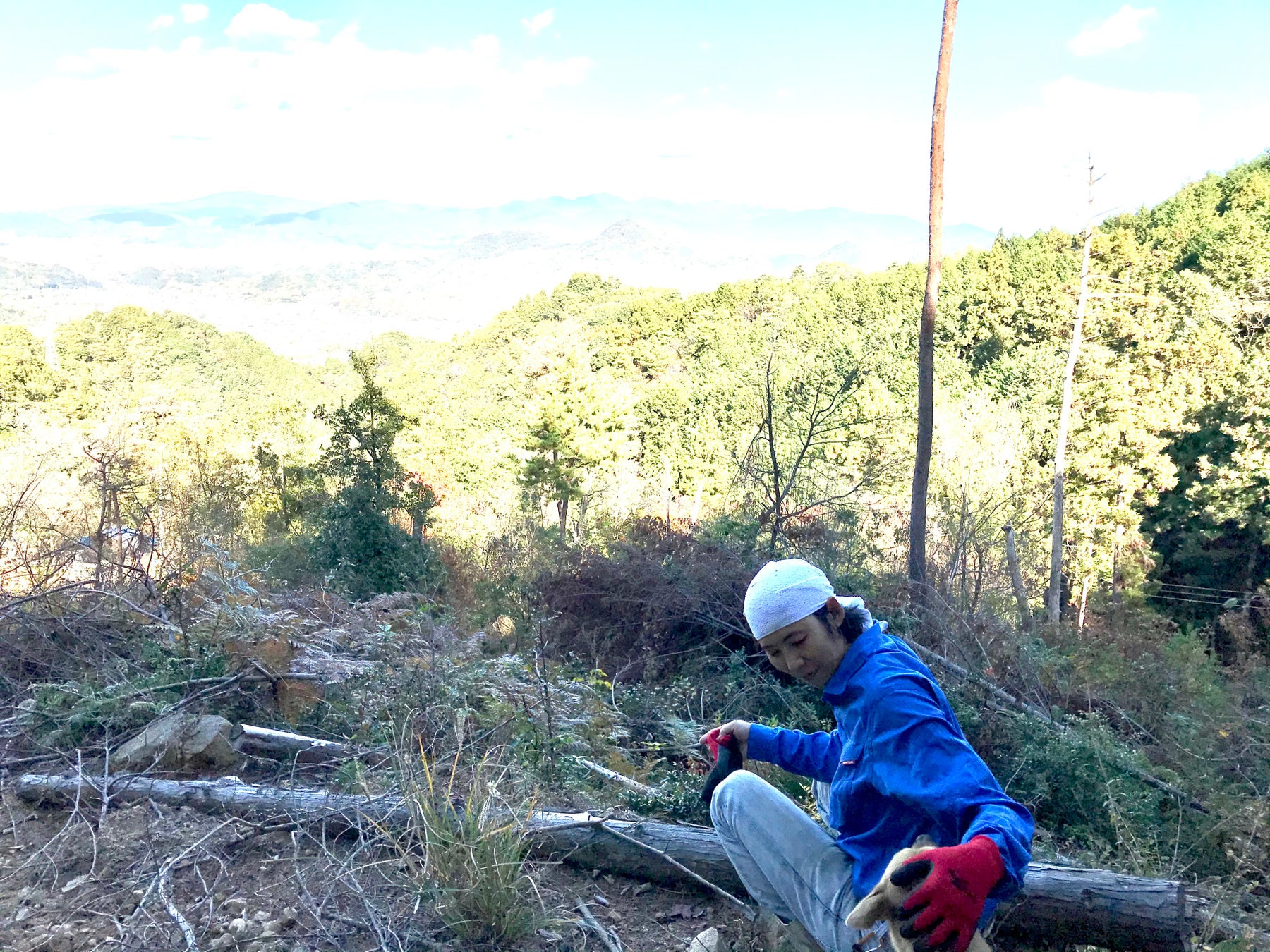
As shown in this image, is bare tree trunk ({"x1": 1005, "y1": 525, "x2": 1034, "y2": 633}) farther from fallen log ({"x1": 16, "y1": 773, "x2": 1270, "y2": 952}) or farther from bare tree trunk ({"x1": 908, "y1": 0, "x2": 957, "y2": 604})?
fallen log ({"x1": 16, "y1": 773, "x2": 1270, "y2": 952})

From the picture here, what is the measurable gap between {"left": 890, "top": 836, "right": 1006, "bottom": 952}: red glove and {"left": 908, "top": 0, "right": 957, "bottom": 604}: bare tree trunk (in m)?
10.8

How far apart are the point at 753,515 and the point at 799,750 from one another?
9048 millimetres

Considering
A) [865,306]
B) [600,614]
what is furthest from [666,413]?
[600,614]

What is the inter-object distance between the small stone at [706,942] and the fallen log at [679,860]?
360 millimetres

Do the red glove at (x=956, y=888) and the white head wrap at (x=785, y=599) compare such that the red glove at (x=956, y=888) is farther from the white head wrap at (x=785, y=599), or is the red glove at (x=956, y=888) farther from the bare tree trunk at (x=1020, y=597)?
the bare tree trunk at (x=1020, y=597)

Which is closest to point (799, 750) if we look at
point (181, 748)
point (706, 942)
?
point (706, 942)

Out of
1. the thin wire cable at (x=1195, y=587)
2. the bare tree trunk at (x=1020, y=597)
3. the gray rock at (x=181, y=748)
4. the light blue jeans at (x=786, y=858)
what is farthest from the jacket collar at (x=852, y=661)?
the thin wire cable at (x=1195, y=587)

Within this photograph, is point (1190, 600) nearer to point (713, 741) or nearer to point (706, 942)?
point (706, 942)

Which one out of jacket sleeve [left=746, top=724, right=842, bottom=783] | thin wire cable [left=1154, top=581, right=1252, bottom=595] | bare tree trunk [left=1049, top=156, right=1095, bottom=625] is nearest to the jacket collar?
jacket sleeve [left=746, top=724, right=842, bottom=783]

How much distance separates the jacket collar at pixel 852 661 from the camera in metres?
2.13

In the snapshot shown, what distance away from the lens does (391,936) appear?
2934 millimetres

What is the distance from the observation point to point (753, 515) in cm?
1161

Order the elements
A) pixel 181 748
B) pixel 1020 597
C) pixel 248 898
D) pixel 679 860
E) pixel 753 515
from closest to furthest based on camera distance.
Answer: pixel 248 898 < pixel 679 860 < pixel 181 748 < pixel 753 515 < pixel 1020 597

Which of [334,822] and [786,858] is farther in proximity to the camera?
[334,822]
